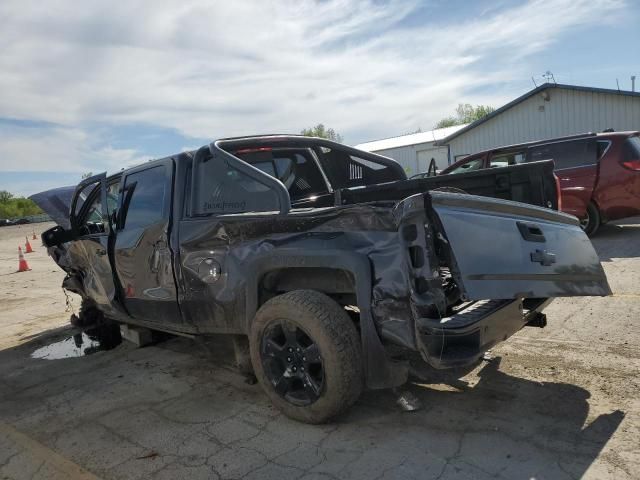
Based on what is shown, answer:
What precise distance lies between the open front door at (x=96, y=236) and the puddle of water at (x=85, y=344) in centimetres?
55

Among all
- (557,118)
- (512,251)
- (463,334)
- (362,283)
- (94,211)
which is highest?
(557,118)

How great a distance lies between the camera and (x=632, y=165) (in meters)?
8.48

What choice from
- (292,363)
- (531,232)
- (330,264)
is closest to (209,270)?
(292,363)

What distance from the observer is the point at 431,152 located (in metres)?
30.5

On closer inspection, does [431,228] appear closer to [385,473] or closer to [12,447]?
[385,473]

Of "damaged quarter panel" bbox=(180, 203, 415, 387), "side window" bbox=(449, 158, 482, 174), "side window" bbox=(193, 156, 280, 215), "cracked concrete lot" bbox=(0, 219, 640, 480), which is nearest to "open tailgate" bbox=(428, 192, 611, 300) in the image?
"damaged quarter panel" bbox=(180, 203, 415, 387)

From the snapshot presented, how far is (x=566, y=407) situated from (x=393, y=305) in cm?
139

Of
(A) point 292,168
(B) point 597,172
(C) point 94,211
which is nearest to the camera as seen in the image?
(A) point 292,168

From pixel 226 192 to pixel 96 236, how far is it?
2.16 meters

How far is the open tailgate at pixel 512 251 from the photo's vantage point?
2.70 metres

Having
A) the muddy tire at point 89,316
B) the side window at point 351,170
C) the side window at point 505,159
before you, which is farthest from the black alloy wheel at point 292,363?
the side window at point 505,159

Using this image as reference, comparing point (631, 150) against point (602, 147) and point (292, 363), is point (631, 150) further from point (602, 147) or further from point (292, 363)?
point (292, 363)

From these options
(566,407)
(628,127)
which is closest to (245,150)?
(566,407)

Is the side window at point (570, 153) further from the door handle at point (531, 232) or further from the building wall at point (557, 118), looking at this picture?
the building wall at point (557, 118)
